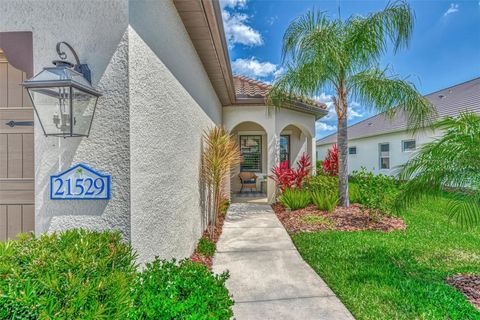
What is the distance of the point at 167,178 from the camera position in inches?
130

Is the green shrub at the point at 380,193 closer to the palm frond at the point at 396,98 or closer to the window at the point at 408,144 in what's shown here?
the palm frond at the point at 396,98

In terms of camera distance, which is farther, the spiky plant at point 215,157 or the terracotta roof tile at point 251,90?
the terracotta roof tile at point 251,90

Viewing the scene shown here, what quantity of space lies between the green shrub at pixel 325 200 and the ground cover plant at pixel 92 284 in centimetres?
641

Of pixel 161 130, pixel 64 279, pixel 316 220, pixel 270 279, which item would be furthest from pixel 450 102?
pixel 64 279

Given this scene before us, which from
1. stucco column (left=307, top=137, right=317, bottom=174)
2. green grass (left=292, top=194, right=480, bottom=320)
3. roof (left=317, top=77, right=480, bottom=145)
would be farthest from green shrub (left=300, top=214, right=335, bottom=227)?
roof (left=317, top=77, right=480, bottom=145)

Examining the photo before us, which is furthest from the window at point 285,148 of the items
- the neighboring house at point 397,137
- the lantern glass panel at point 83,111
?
the lantern glass panel at point 83,111

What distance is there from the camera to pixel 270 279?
395 cm

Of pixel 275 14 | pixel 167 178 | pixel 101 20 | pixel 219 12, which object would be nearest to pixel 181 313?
pixel 167 178

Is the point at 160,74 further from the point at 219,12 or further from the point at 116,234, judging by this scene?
the point at 116,234

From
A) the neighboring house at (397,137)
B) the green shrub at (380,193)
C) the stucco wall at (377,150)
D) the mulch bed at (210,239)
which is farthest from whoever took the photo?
the stucco wall at (377,150)

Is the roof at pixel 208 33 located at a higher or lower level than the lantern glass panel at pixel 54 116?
higher

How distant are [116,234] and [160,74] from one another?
76.5 inches

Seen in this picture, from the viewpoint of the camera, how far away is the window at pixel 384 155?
Result: 1680 cm

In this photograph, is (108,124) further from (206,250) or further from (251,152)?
(251,152)
